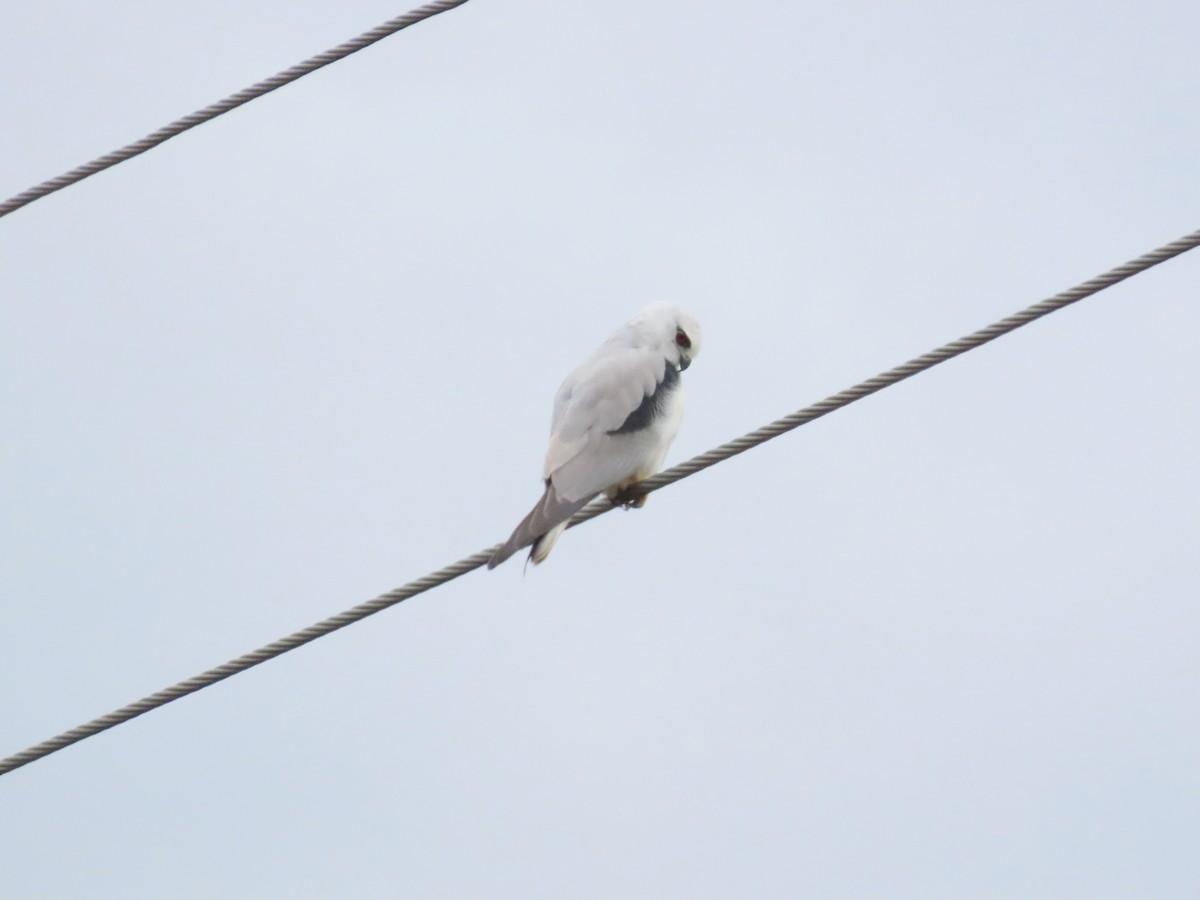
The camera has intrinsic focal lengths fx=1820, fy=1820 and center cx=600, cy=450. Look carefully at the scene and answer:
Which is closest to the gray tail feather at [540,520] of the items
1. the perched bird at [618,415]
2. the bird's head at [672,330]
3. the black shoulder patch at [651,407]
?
the perched bird at [618,415]

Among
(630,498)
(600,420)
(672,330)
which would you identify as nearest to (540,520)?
(600,420)

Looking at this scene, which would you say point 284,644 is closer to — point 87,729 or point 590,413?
point 87,729

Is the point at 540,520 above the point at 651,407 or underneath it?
underneath

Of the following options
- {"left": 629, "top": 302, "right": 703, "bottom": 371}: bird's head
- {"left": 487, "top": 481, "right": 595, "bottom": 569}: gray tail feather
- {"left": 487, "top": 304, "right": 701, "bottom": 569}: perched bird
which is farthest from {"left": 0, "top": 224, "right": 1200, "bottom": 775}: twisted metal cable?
{"left": 629, "top": 302, "right": 703, "bottom": 371}: bird's head

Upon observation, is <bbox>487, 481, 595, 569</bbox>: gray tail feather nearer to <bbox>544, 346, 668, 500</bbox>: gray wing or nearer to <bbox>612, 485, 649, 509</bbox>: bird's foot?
<bbox>544, 346, 668, 500</bbox>: gray wing

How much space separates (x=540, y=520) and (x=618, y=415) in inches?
29.0

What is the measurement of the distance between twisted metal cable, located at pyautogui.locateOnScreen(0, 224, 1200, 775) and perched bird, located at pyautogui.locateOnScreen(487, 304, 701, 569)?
111 cm

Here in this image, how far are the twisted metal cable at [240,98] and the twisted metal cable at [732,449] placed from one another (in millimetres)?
1430

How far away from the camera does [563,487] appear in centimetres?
594

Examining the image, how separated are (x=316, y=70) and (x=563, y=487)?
63.2 inches

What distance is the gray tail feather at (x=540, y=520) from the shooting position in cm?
535

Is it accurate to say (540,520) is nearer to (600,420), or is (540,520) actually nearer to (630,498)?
(600,420)

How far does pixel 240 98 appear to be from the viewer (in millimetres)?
5055

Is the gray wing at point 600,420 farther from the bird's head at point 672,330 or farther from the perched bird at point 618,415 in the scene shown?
the bird's head at point 672,330
